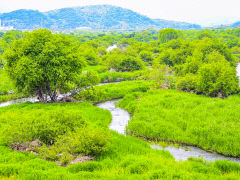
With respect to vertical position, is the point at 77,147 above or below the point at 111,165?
above

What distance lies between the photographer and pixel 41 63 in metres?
30.8

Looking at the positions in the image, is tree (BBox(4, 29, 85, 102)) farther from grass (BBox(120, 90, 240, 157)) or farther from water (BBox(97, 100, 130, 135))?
grass (BBox(120, 90, 240, 157))

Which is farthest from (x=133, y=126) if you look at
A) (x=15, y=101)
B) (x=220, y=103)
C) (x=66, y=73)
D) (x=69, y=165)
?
(x=15, y=101)

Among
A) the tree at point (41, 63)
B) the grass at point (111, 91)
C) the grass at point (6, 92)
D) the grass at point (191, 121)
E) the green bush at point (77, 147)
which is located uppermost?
the tree at point (41, 63)

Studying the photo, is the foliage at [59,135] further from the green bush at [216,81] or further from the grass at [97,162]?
the green bush at [216,81]

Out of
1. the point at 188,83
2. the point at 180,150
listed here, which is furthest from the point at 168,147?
the point at 188,83

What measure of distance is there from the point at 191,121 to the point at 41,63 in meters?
21.8

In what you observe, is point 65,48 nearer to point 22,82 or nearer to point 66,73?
point 66,73

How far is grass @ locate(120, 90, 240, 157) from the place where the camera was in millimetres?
19156

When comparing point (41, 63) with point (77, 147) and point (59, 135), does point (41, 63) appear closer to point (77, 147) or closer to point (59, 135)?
point (59, 135)

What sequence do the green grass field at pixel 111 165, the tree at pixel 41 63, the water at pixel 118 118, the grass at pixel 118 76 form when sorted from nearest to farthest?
the green grass field at pixel 111 165 < the water at pixel 118 118 < the tree at pixel 41 63 < the grass at pixel 118 76

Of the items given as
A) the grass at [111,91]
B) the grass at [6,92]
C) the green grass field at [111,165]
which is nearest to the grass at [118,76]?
the grass at [111,91]

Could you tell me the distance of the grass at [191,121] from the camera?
19.2 m

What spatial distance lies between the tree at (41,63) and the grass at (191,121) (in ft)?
35.4
